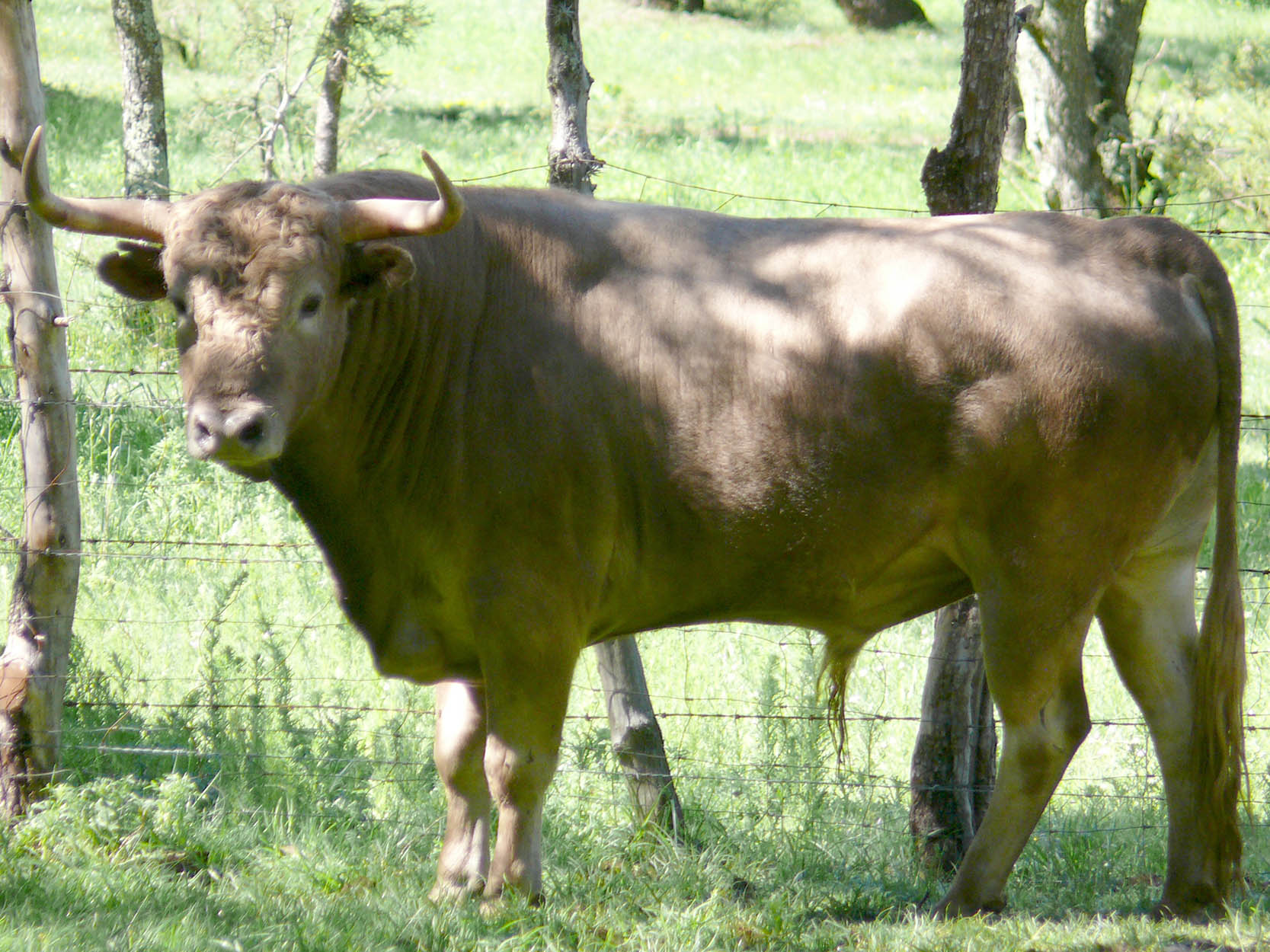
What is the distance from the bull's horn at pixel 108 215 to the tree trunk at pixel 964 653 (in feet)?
8.93

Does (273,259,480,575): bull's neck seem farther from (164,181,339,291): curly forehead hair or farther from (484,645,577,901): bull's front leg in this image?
(484,645,577,901): bull's front leg

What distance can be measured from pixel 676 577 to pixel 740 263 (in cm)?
105

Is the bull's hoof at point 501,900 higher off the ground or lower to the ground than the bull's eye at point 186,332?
lower

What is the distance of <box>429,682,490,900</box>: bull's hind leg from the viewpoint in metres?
4.68

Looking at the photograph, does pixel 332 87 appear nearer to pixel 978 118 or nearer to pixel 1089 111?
pixel 1089 111

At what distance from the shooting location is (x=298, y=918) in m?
4.00

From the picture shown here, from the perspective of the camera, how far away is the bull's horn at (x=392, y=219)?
3.89 meters

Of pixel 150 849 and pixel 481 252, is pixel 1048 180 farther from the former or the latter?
pixel 150 849

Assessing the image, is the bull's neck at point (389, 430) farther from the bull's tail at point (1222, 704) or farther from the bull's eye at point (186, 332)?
the bull's tail at point (1222, 704)

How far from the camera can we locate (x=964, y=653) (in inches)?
201

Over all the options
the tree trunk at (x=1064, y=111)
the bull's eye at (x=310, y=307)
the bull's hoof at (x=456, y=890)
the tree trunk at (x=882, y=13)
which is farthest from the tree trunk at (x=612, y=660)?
the tree trunk at (x=882, y=13)

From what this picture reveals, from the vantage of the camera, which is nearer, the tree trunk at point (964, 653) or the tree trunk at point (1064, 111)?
the tree trunk at point (964, 653)

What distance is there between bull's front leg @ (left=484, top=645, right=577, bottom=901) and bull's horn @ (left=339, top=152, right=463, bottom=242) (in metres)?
1.34

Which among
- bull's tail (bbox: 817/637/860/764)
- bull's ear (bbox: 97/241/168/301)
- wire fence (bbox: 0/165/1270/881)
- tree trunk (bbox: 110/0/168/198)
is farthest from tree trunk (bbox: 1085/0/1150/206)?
bull's ear (bbox: 97/241/168/301)
